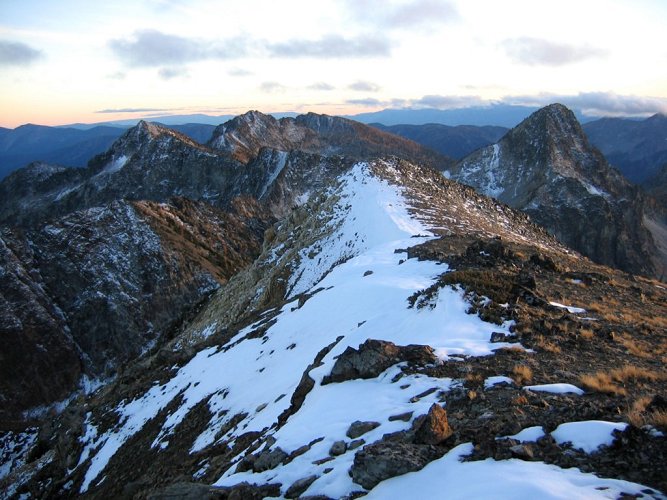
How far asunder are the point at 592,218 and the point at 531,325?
128 meters

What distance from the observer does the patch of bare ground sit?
590 cm

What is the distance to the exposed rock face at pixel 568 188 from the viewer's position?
120688mm

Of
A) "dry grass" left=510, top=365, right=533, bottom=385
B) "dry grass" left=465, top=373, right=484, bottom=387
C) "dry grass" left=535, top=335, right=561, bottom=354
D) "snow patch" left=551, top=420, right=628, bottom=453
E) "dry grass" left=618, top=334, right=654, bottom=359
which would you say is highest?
"snow patch" left=551, top=420, right=628, bottom=453

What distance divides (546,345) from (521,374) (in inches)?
91.2

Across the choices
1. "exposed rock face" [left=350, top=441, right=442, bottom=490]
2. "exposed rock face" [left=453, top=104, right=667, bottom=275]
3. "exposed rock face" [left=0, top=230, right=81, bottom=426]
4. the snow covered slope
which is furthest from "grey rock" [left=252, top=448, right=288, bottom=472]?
"exposed rock face" [left=453, top=104, right=667, bottom=275]

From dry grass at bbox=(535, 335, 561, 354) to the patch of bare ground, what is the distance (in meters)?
0.02

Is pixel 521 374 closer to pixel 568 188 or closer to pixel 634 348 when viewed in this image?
pixel 634 348

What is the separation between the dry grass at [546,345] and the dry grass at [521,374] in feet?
5.63

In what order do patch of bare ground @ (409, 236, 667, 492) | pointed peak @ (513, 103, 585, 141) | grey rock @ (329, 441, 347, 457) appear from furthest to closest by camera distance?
pointed peak @ (513, 103, 585, 141), grey rock @ (329, 441, 347, 457), patch of bare ground @ (409, 236, 667, 492)

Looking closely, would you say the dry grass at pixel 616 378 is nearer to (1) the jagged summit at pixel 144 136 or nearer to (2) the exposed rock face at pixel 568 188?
(2) the exposed rock face at pixel 568 188

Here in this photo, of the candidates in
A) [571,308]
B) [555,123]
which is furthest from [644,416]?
[555,123]

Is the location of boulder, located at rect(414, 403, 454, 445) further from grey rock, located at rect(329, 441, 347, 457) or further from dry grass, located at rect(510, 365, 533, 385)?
dry grass, located at rect(510, 365, 533, 385)

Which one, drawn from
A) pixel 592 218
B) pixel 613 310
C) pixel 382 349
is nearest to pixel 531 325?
pixel 382 349

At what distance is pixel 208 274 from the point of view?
7900cm
